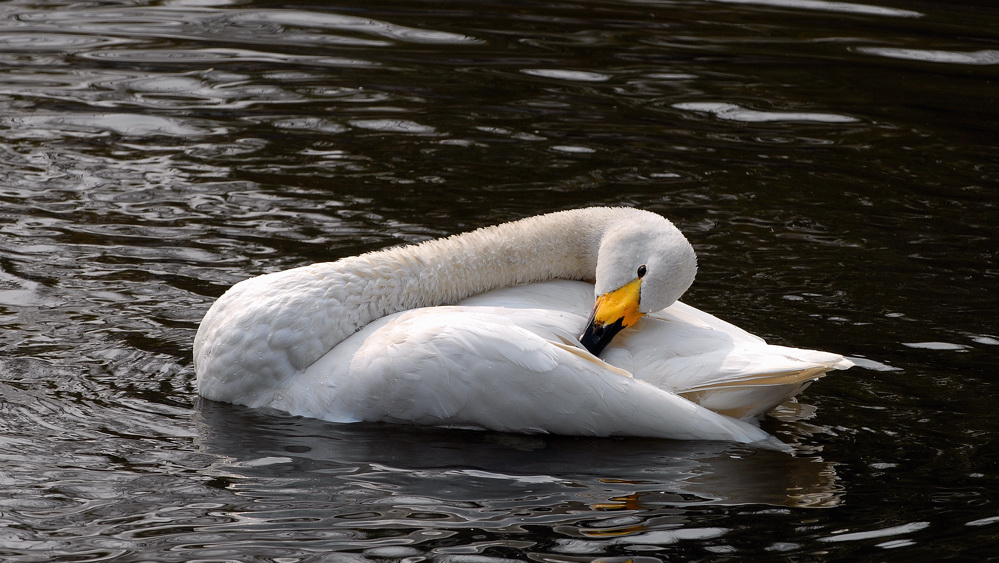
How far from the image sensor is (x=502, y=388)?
17.8 feet

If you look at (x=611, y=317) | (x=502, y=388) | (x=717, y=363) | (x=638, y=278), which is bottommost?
(x=502, y=388)

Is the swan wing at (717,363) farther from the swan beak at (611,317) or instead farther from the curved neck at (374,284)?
the curved neck at (374,284)

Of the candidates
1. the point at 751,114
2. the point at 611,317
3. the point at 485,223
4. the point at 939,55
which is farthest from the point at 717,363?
the point at 939,55

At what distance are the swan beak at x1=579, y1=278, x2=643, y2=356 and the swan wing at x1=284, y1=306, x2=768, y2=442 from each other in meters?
0.18

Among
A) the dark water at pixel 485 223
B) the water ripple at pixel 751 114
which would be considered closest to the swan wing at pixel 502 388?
the dark water at pixel 485 223

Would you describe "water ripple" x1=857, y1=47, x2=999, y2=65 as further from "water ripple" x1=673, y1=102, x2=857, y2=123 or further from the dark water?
"water ripple" x1=673, y1=102, x2=857, y2=123

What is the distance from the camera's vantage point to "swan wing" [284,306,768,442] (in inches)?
213

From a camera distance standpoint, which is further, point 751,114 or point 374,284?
point 751,114

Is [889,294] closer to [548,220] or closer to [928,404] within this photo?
[928,404]

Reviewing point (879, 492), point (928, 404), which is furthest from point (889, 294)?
point (879, 492)

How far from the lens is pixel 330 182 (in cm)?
928

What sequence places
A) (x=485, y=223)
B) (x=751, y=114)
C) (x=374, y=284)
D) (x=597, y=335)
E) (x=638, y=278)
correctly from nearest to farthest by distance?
(x=597, y=335), (x=638, y=278), (x=374, y=284), (x=485, y=223), (x=751, y=114)

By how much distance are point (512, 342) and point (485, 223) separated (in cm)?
316

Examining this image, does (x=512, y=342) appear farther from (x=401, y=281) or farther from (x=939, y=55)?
(x=939, y=55)
